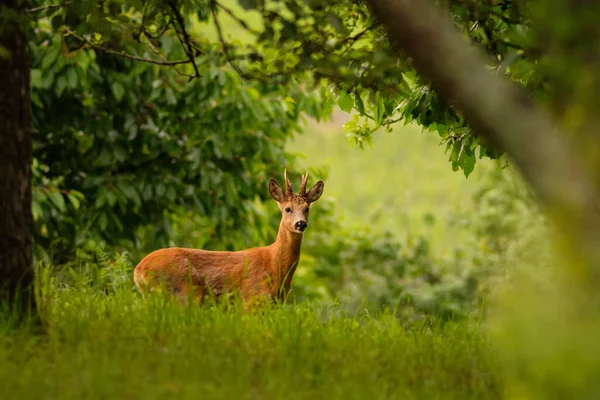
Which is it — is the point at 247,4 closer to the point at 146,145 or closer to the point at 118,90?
the point at 118,90

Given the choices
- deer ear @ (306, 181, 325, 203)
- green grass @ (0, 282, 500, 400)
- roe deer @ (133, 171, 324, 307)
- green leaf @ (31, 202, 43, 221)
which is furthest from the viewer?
green leaf @ (31, 202, 43, 221)

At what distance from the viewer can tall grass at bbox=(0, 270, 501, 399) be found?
441cm

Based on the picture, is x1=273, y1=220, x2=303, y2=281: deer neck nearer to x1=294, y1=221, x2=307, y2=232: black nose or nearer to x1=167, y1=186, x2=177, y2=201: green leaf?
x1=294, y1=221, x2=307, y2=232: black nose

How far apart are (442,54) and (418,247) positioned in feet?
50.3

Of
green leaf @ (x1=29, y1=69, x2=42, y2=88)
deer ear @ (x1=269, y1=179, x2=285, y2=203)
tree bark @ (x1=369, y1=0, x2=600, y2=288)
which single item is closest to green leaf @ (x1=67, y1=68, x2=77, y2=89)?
green leaf @ (x1=29, y1=69, x2=42, y2=88)

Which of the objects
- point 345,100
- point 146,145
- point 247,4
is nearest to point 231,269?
point 345,100

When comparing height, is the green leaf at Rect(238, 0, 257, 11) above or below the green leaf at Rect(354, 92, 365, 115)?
above

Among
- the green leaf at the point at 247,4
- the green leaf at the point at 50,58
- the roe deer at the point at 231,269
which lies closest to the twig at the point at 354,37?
the green leaf at the point at 247,4

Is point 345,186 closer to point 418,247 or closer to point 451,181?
point 451,181

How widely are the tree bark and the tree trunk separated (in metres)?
2.11

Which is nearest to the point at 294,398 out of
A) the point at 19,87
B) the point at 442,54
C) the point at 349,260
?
the point at 442,54

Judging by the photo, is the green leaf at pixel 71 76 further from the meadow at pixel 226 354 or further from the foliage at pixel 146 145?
the meadow at pixel 226 354

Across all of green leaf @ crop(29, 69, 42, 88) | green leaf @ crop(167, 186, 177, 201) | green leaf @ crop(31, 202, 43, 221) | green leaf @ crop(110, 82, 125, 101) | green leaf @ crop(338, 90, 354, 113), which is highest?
green leaf @ crop(110, 82, 125, 101)

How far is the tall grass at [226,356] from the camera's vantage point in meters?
4.41
